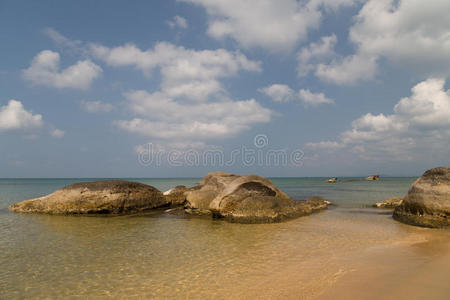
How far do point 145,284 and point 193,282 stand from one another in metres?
1.02

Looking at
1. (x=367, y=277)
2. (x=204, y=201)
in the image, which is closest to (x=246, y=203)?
(x=204, y=201)

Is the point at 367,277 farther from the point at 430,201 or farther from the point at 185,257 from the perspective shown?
the point at 430,201

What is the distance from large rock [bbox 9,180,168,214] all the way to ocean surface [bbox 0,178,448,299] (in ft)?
10.2

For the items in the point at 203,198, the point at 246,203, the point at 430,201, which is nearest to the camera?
the point at 430,201

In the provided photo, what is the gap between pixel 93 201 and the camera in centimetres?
1546

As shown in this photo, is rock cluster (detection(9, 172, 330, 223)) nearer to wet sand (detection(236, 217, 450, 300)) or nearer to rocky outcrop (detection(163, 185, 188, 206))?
rocky outcrop (detection(163, 185, 188, 206))

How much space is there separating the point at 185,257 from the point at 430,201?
1078 centimetres

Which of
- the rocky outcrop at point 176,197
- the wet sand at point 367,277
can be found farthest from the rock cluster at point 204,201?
the wet sand at point 367,277

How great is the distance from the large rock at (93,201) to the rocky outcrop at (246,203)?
12.1 ft

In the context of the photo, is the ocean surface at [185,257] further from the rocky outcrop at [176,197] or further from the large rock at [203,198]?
the rocky outcrop at [176,197]

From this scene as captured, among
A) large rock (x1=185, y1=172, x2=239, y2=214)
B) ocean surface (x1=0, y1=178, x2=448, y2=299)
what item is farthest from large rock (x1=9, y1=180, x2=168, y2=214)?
large rock (x1=185, y1=172, x2=239, y2=214)

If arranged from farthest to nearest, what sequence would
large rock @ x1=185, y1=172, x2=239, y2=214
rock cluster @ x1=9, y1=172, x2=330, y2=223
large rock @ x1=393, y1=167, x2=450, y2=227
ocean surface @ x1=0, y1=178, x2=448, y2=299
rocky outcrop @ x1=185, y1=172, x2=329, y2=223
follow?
large rock @ x1=185, y1=172, x2=239, y2=214 < rock cluster @ x1=9, y1=172, x2=330, y2=223 < rocky outcrop @ x1=185, y1=172, x2=329, y2=223 < large rock @ x1=393, y1=167, x2=450, y2=227 < ocean surface @ x1=0, y1=178, x2=448, y2=299

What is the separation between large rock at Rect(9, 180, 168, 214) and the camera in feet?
50.3

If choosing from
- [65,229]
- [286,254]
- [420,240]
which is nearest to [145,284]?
[286,254]
